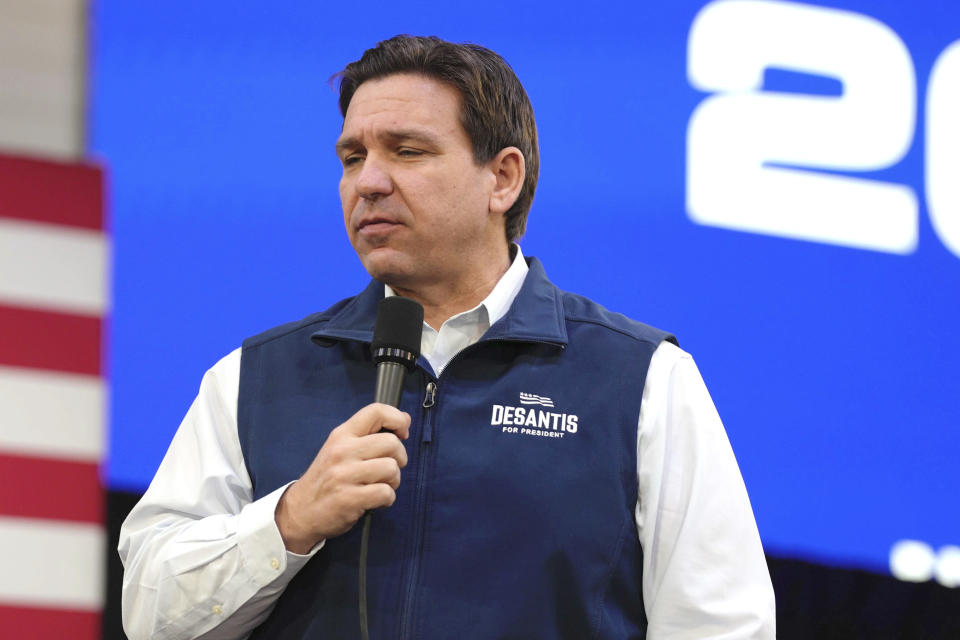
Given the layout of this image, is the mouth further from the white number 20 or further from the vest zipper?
the white number 20

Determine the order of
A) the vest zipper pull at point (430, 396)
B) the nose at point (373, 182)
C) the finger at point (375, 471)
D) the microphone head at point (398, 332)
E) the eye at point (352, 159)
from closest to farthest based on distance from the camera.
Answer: the finger at point (375, 471) < the microphone head at point (398, 332) < the vest zipper pull at point (430, 396) < the nose at point (373, 182) < the eye at point (352, 159)

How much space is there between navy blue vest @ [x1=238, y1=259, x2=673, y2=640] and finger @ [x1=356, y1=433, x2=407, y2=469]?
0.20 m

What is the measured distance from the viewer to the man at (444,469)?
1.47 m

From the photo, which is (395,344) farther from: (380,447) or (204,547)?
(204,547)

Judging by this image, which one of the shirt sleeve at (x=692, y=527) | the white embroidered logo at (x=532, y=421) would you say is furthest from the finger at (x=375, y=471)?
the shirt sleeve at (x=692, y=527)

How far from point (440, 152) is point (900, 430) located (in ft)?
3.78

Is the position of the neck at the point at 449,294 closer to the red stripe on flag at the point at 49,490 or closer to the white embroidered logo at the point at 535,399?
the white embroidered logo at the point at 535,399

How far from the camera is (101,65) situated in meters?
2.44

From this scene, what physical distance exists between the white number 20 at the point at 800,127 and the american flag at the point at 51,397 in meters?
1.33

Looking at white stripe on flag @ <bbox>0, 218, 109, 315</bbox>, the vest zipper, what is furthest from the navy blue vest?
white stripe on flag @ <bbox>0, 218, 109, 315</bbox>

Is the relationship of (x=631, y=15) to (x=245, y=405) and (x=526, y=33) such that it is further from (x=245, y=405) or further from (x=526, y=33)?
(x=245, y=405)

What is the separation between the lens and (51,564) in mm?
2291

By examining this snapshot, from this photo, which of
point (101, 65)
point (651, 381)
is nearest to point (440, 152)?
point (651, 381)

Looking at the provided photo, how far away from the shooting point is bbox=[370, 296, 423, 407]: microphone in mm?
1400
